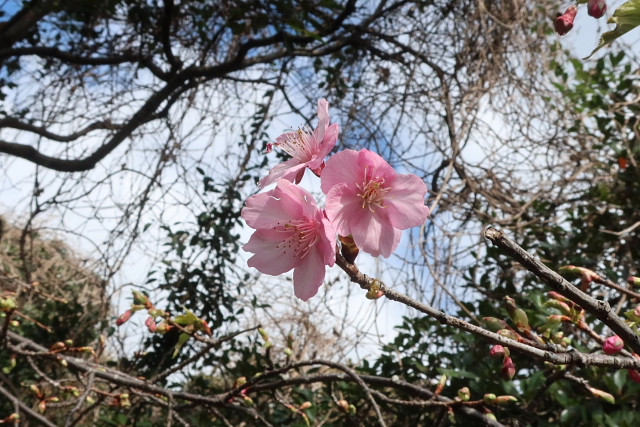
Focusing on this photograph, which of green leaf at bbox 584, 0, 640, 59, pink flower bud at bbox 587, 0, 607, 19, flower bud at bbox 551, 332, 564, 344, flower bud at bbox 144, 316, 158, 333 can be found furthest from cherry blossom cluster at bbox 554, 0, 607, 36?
flower bud at bbox 144, 316, 158, 333

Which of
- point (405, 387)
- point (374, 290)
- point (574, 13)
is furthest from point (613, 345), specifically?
point (405, 387)

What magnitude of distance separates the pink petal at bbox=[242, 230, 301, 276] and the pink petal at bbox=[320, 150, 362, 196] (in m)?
0.10

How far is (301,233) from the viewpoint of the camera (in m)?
0.69

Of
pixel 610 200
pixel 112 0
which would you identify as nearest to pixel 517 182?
pixel 610 200

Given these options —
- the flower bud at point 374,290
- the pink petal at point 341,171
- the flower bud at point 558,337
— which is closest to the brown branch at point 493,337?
the flower bud at point 374,290

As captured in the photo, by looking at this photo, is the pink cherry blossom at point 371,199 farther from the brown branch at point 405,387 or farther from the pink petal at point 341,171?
the brown branch at point 405,387

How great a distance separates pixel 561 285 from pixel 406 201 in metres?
0.22

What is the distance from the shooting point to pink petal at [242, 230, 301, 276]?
70cm

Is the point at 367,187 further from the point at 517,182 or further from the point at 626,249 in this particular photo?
the point at 517,182

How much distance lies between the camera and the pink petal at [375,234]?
63 cm

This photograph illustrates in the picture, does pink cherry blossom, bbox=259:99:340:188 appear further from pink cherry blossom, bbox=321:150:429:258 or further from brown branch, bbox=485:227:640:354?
brown branch, bbox=485:227:640:354

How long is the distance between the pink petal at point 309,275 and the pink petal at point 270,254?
0.01 metres

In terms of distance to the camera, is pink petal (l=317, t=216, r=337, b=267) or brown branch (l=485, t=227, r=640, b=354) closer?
brown branch (l=485, t=227, r=640, b=354)

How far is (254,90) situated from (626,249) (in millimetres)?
2049
